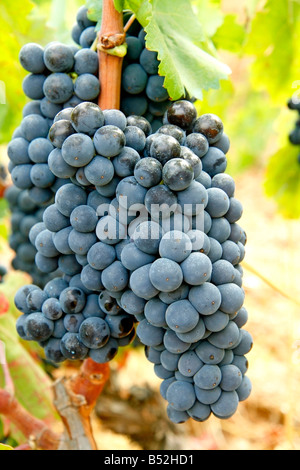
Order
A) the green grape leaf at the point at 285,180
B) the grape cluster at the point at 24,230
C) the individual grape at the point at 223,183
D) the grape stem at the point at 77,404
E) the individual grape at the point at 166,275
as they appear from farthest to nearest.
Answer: the green grape leaf at the point at 285,180 < the grape cluster at the point at 24,230 < the grape stem at the point at 77,404 < the individual grape at the point at 223,183 < the individual grape at the point at 166,275

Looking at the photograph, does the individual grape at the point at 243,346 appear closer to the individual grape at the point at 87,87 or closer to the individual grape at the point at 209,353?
the individual grape at the point at 209,353

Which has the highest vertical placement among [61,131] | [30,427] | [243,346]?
[61,131]

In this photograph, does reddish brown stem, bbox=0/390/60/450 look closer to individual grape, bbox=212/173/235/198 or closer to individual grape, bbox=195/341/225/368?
individual grape, bbox=195/341/225/368

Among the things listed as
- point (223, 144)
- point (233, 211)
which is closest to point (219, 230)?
point (233, 211)

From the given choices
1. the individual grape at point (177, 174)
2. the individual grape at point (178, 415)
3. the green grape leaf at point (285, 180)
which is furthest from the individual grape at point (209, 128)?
the green grape leaf at point (285, 180)

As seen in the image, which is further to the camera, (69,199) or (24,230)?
(24,230)

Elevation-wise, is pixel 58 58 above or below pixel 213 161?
above

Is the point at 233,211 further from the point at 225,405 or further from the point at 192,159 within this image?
the point at 225,405
